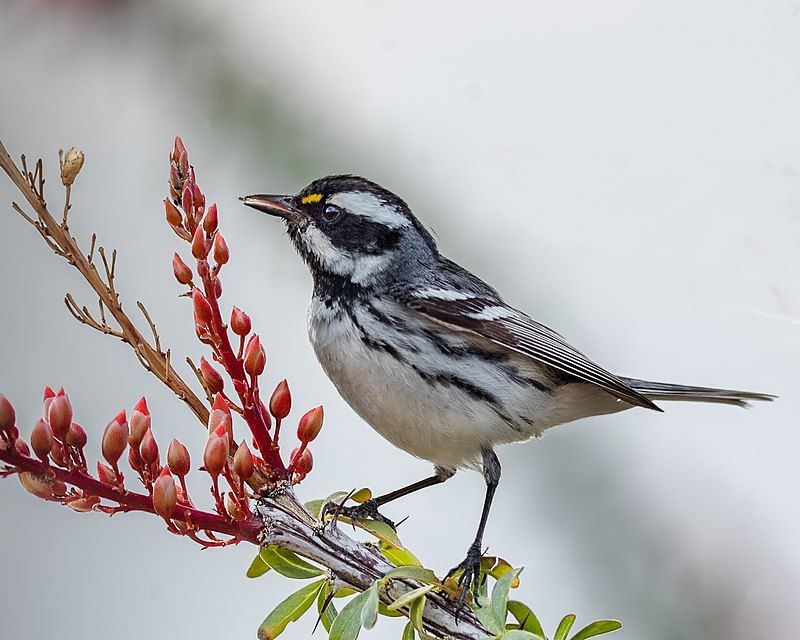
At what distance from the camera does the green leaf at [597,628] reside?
0.62 m

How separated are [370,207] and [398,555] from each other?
1.56 feet

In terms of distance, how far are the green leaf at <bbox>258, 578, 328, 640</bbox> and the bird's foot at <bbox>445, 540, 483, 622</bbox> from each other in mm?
96

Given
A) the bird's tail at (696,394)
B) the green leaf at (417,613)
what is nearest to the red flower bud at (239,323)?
the green leaf at (417,613)

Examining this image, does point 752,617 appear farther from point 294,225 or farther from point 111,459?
point 111,459

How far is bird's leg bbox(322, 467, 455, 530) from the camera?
0.69m

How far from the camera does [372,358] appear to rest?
3.26 ft

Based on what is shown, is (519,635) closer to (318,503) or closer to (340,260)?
(318,503)

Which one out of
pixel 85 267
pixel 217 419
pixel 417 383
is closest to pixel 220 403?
pixel 217 419

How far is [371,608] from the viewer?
22.8 inches

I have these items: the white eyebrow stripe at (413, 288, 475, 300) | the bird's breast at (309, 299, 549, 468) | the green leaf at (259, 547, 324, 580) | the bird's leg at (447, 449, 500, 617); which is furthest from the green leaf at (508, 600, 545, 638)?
the white eyebrow stripe at (413, 288, 475, 300)

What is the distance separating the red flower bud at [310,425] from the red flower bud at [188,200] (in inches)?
5.9

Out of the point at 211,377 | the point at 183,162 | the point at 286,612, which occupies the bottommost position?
the point at 286,612

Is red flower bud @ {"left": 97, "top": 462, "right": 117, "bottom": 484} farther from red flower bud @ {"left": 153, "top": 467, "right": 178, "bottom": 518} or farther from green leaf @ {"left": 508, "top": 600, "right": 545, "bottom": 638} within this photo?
green leaf @ {"left": 508, "top": 600, "right": 545, "bottom": 638}

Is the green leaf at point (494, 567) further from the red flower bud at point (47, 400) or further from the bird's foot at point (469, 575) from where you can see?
the red flower bud at point (47, 400)
